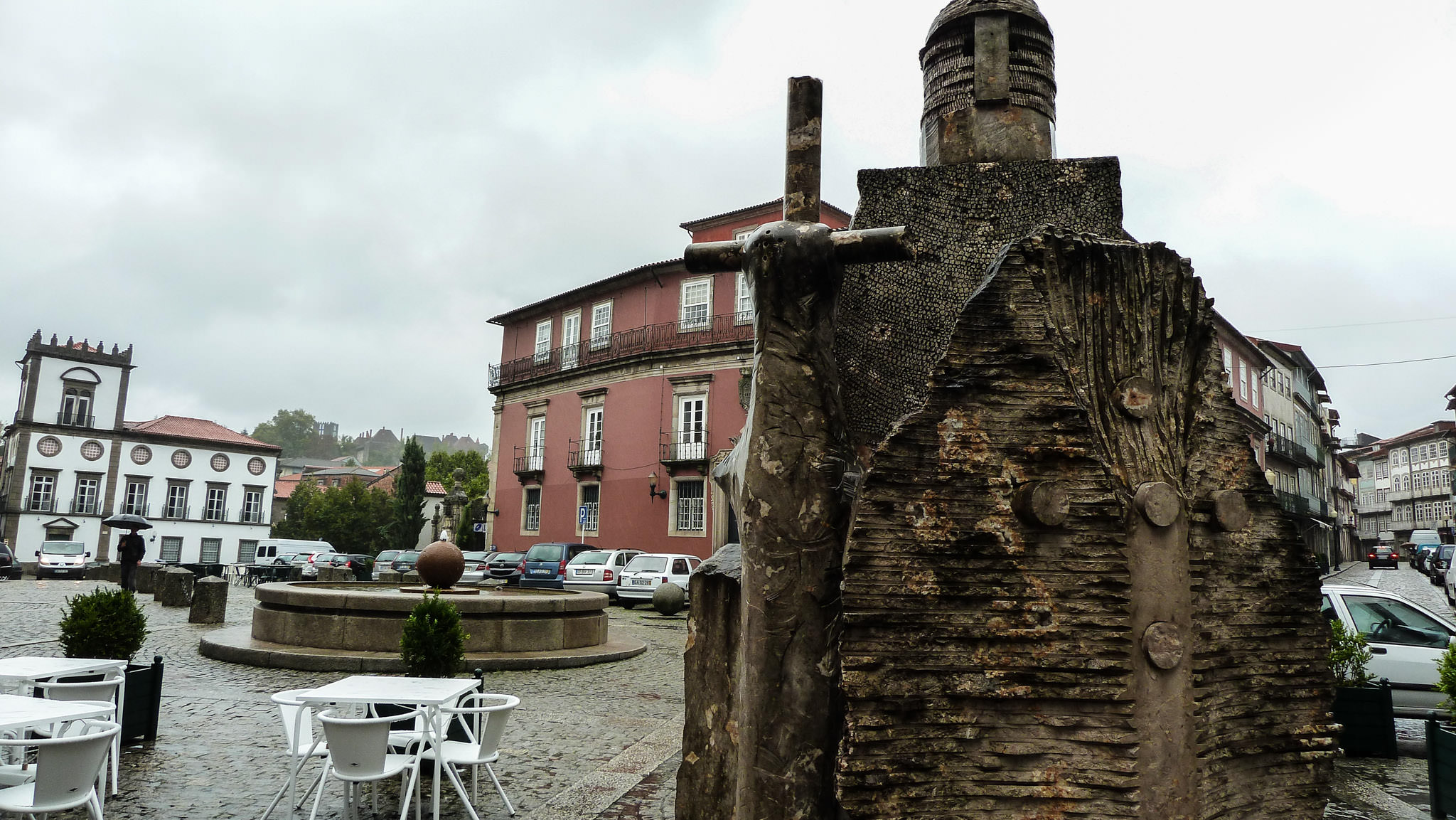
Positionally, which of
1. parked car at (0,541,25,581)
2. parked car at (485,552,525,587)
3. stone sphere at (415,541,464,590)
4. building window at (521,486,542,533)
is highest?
building window at (521,486,542,533)

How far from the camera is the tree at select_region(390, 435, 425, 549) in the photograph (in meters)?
43.4

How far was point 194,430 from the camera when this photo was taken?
175 ft

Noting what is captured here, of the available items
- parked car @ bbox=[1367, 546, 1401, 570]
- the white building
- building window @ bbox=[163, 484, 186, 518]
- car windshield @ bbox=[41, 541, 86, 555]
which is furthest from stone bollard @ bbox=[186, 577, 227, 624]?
parked car @ bbox=[1367, 546, 1401, 570]

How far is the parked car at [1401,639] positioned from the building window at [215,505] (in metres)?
55.7

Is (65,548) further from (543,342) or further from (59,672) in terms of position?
(59,672)

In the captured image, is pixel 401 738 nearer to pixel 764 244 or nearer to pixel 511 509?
pixel 764 244

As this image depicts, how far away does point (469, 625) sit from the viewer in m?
10.8

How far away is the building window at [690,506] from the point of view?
28875 millimetres

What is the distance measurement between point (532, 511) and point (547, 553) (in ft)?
35.4

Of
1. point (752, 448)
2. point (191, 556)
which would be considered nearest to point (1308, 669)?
point (752, 448)

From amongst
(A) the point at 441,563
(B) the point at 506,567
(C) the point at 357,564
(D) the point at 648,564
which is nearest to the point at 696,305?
(B) the point at 506,567

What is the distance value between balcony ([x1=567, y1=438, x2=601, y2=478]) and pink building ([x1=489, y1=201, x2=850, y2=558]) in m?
0.05

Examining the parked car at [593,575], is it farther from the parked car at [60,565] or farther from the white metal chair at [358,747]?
the parked car at [60,565]

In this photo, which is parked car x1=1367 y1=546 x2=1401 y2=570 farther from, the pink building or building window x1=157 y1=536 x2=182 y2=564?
building window x1=157 y1=536 x2=182 y2=564
